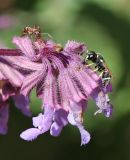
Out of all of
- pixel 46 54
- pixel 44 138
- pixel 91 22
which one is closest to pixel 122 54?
pixel 91 22

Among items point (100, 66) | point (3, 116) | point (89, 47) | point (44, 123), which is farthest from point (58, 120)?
point (89, 47)

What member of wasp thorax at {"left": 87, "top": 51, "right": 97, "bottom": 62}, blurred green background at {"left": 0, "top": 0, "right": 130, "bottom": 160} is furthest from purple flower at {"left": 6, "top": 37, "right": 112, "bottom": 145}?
blurred green background at {"left": 0, "top": 0, "right": 130, "bottom": 160}

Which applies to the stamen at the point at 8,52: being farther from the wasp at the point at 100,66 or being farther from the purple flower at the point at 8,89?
the wasp at the point at 100,66

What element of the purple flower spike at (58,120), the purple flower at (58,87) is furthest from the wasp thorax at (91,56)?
the purple flower spike at (58,120)

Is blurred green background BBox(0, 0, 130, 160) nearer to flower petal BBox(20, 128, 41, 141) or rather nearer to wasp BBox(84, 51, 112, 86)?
wasp BBox(84, 51, 112, 86)

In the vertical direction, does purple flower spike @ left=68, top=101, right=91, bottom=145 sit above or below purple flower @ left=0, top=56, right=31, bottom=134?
below
